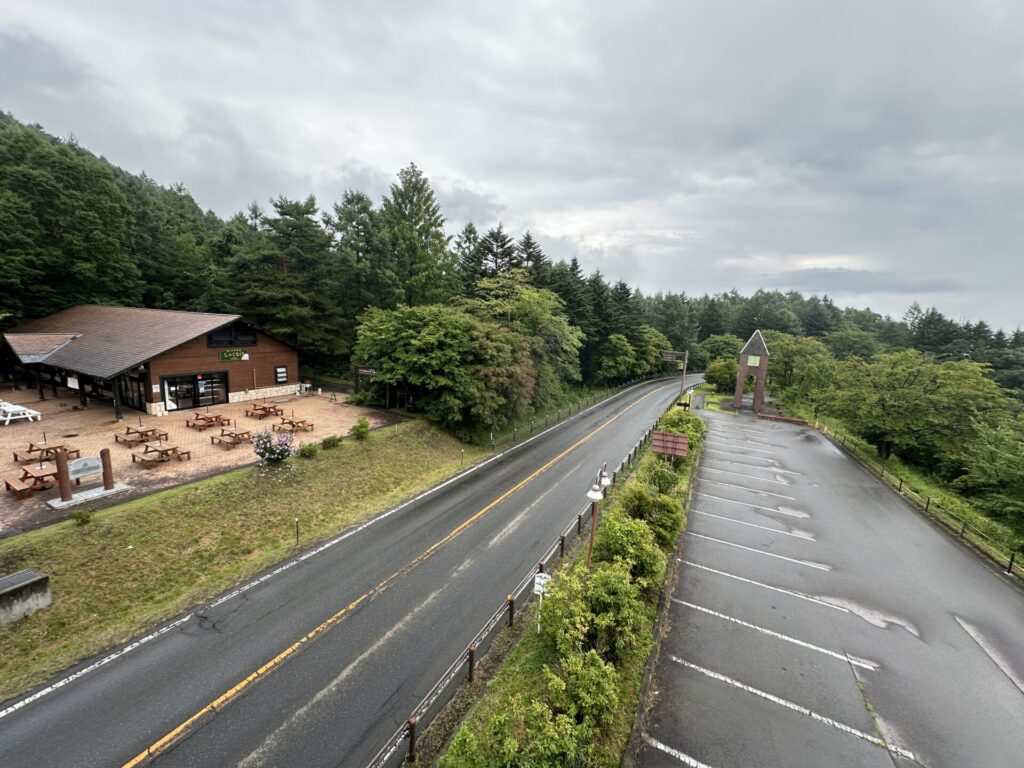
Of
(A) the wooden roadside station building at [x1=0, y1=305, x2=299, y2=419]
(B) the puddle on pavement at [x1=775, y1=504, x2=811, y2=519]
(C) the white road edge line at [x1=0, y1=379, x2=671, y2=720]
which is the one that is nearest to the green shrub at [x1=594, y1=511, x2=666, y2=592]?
(C) the white road edge line at [x1=0, y1=379, x2=671, y2=720]

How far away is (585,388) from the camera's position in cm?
4838

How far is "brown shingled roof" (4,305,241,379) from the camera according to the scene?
20.8 m

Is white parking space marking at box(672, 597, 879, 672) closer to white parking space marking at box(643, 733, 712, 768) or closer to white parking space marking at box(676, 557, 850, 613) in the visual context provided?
white parking space marking at box(676, 557, 850, 613)

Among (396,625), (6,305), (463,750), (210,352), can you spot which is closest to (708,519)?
(396,625)

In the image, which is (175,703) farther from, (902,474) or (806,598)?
(902,474)

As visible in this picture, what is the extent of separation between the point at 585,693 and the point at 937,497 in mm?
25738

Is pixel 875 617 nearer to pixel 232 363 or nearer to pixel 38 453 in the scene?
pixel 38 453

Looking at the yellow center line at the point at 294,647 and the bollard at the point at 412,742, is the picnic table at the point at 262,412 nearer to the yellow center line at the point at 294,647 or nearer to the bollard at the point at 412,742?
the yellow center line at the point at 294,647

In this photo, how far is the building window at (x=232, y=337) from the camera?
79.1ft

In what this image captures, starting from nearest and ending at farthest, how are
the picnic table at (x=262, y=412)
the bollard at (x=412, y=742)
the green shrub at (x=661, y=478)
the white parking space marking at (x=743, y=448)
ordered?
the bollard at (x=412, y=742), the green shrub at (x=661, y=478), the picnic table at (x=262, y=412), the white parking space marking at (x=743, y=448)

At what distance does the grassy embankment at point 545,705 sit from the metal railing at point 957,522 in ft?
Answer: 42.5

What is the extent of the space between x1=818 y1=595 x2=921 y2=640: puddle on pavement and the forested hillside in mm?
15741

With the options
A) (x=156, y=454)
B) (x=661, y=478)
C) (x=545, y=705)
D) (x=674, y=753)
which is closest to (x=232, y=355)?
(x=156, y=454)

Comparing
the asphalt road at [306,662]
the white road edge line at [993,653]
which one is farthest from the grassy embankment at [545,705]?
the white road edge line at [993,653]
